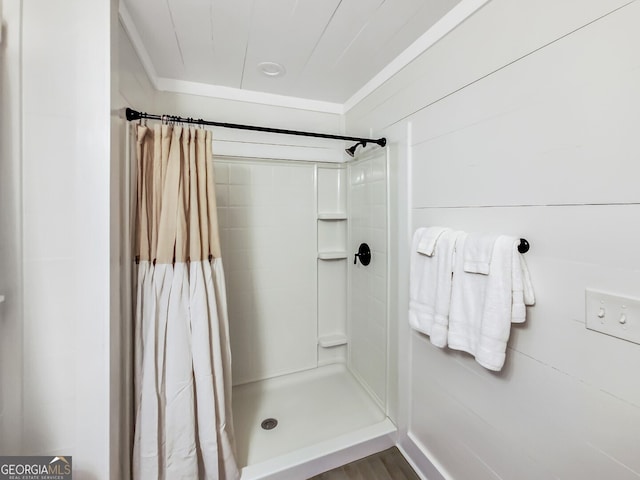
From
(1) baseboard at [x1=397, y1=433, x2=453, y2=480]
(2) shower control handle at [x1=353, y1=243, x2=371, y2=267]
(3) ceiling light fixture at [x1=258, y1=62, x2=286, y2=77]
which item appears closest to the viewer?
(1) baseboard at [x1=397, y1=433, x2=453, y2=480]

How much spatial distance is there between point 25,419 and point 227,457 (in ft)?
2.41

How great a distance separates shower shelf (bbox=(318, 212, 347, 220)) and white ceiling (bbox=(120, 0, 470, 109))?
874 millimetres

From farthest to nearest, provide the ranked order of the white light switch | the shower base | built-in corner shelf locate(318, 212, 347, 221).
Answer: built-in corner shelf locate(318, 212, 347, 221), the shower base, the white light switch

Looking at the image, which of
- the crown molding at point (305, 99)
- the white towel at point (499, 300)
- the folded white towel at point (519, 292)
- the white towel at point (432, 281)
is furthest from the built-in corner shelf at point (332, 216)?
the folded white towel at point (519, 292)

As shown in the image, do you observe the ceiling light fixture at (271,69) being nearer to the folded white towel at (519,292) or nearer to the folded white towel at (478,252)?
the folded white towel at (478,252)

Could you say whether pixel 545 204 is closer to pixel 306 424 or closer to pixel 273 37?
pixel 273 37

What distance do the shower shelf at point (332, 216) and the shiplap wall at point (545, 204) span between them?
837mm

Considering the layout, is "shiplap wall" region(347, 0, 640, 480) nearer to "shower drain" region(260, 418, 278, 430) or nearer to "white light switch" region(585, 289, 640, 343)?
"white light switch" region(585, 289, 640, 343)

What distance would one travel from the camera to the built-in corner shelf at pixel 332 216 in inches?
78.4

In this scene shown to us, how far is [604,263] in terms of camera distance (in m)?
0.68

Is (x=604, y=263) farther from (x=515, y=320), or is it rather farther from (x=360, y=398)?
(x=360, y=398)

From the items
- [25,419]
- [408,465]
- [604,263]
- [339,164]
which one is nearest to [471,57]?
[604,263]

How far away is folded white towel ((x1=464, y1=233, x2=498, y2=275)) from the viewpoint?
879mm

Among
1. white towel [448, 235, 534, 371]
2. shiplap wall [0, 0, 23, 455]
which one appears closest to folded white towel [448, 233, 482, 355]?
white towel [448, 235, 534, 371]
